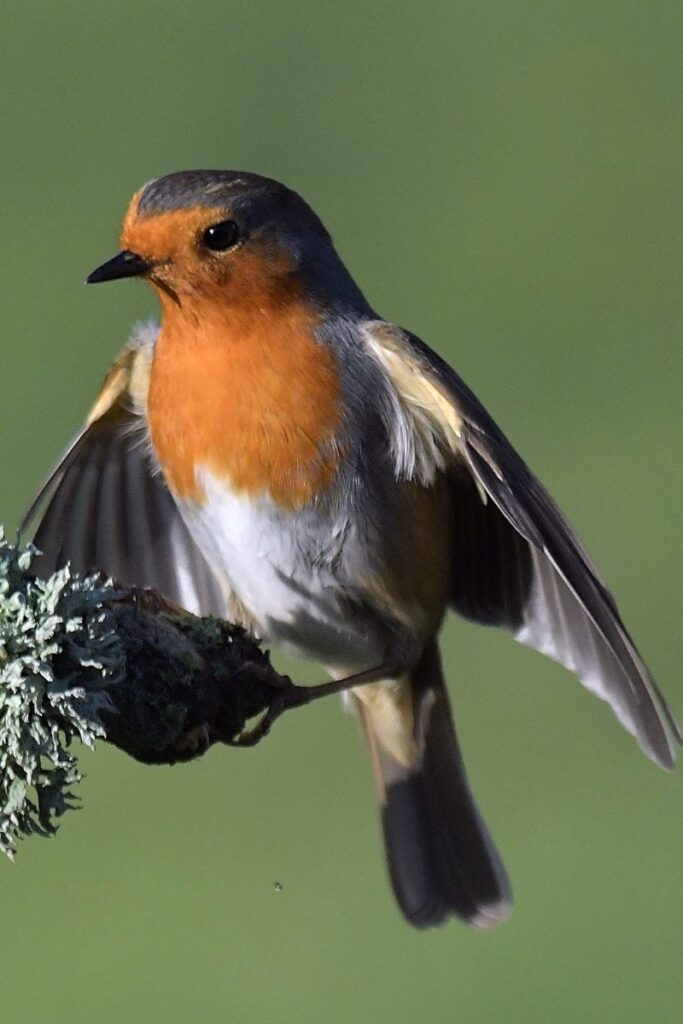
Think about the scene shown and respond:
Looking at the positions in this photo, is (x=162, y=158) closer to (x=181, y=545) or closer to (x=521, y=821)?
(x=521, y=821)

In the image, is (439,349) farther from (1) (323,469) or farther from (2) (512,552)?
(1) (323,469)

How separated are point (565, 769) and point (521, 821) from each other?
1.30ft

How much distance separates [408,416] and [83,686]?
180 cm

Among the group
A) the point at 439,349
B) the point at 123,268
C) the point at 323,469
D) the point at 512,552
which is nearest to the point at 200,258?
the point at 123,268

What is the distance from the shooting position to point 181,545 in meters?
5.63

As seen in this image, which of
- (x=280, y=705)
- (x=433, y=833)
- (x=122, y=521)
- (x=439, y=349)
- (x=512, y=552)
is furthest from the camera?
(x=439, y=349)

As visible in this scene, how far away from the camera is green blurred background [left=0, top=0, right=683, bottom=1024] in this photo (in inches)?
290

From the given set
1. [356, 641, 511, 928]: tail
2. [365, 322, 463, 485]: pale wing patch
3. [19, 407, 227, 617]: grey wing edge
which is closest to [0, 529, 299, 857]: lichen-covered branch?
[365, 322, 463, 485]: pale wing patch

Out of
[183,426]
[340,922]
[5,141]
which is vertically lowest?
[340,922]

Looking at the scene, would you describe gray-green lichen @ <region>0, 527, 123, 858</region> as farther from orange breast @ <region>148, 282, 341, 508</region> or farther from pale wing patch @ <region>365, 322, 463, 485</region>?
pale wing patch @ <region>365, 322, 463, 485</region>

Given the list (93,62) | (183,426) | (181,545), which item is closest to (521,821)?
(181,545)

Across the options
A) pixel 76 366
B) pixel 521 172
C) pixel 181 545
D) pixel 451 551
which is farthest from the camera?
pixel 521 172

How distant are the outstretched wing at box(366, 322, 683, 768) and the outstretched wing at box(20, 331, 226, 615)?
750 millimetres

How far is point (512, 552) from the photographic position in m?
5.20
